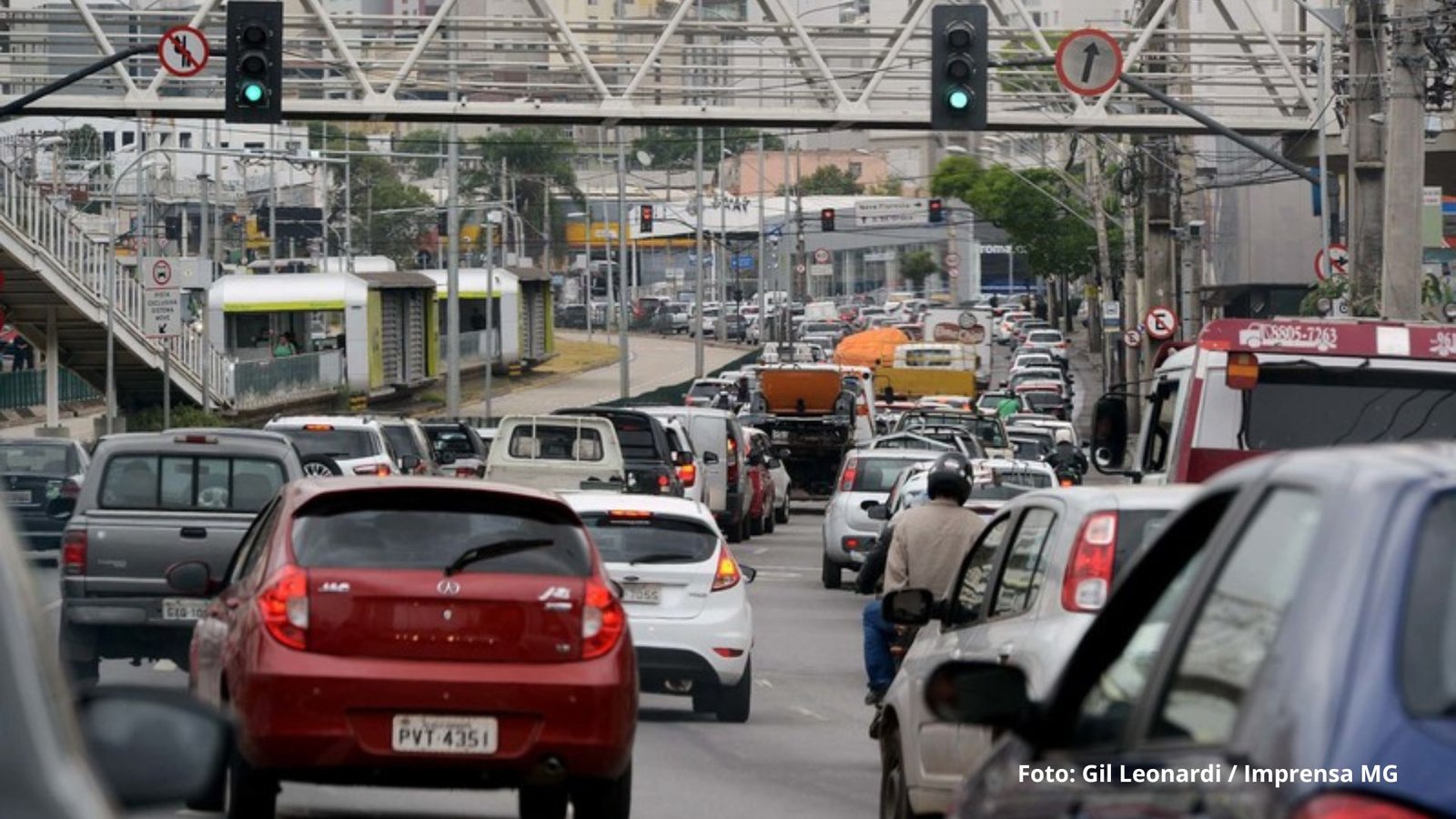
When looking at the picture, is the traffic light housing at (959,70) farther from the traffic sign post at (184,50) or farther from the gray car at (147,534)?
the gray car at (147,534)

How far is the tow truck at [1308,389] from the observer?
15.6 m

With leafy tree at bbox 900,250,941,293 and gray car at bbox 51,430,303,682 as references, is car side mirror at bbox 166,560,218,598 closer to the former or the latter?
gray car at bbox 51,430,303,682

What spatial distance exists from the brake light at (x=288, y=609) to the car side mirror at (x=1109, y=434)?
345 inches

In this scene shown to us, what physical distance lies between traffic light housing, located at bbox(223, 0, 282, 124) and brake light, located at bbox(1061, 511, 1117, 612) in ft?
64.8

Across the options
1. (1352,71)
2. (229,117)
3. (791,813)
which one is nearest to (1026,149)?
(1352,71)

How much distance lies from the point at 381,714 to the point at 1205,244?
2995 inches

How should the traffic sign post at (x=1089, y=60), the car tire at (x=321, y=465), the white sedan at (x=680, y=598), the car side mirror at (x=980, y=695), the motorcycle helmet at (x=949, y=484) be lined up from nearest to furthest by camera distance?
the car side mirror at (x=980, y=695) < the motorcycle helmet at (x=949, y=484) < the white sedan at (x=680, y=598) < the car tire at (x=321, y=465) < the traffic sign post at (x=1089, y=60)

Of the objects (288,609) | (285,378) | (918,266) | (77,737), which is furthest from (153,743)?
(918,266)

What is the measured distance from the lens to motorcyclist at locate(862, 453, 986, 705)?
1420 cm

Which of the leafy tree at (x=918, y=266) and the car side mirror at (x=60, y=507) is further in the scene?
the leafy tree at (x=918, y=266)

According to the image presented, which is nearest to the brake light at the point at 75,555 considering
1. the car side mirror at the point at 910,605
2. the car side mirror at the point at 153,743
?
the car side mirror at the point at 910,605

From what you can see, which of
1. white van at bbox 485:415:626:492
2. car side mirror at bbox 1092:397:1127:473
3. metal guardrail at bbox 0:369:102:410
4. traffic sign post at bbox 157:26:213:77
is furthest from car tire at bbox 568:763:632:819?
metal guardrail at bbox 0:369:102:410

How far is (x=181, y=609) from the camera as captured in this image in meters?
16.4

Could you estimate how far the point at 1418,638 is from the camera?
12.5ft
